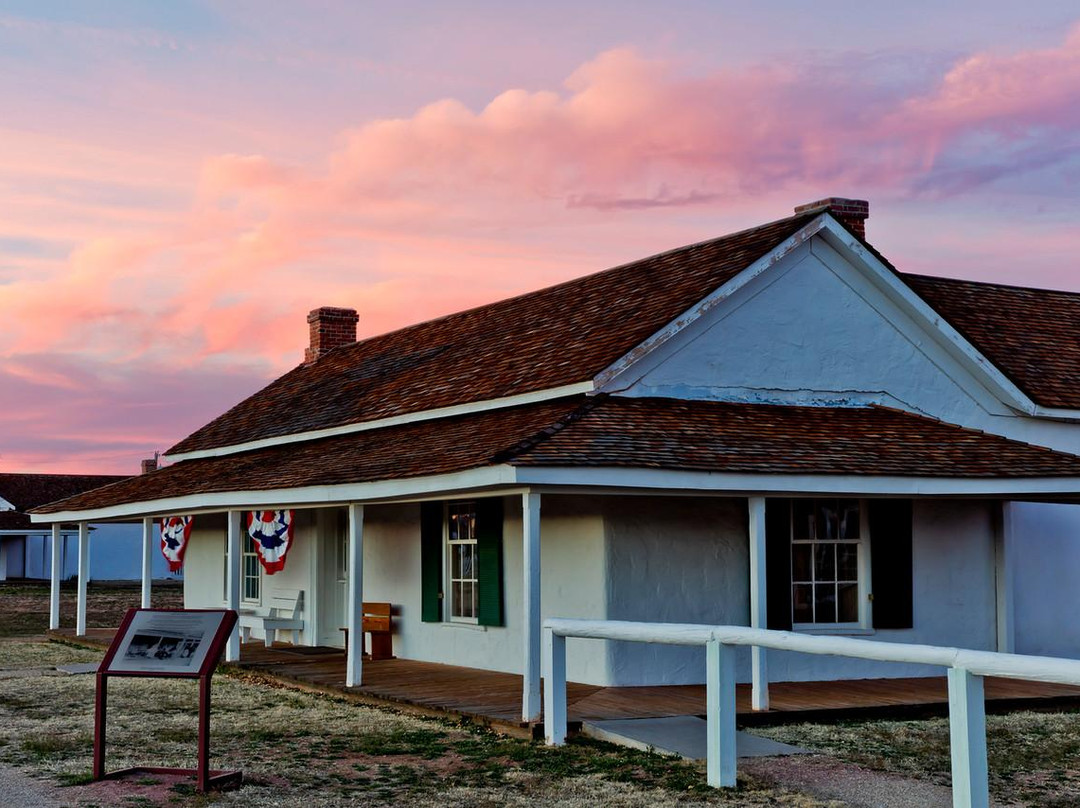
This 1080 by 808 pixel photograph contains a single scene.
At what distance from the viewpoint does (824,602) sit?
47.2 feet

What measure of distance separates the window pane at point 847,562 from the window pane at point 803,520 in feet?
1.31

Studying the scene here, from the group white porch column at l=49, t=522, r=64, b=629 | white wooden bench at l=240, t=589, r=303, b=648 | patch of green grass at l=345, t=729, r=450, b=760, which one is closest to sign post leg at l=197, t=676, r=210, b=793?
patch of green grass at l=345, t=729, r=450, b=760

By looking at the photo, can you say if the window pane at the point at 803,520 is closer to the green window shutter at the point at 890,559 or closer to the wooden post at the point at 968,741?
the green window shutter at the point at 890,559

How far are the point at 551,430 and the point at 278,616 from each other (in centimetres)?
910

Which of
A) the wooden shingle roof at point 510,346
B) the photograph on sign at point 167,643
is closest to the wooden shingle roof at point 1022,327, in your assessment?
the wooden shingle roof at point 510,346

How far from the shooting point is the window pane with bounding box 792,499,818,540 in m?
14.3

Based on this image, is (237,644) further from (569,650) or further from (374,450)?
(569,650)

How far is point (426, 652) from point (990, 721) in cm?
713

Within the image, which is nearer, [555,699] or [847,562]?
[555,699]

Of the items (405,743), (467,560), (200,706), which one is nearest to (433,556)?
(467,560)

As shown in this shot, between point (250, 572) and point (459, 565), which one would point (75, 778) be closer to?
point (459, 565)

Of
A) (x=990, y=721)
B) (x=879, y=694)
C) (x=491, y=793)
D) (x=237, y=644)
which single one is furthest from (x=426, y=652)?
(x=491, y=793)

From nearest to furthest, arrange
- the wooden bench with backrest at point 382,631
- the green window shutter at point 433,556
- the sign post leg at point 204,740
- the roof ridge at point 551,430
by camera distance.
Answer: the sign post leg at point 204,740 → the roof ridge at point 551,430 → the green window shutter at point 433,556 → the wooden bench with backrest at point 382,631

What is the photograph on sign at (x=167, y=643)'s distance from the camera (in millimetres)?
8828
